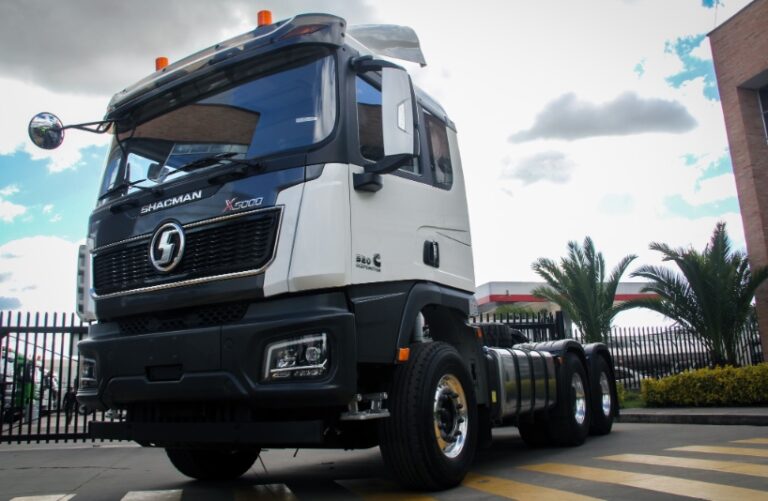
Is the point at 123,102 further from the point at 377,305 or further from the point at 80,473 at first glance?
the point at 80,473

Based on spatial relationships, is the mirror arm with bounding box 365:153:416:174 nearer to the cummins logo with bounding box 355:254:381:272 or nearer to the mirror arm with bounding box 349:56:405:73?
the cummins logo with bounding box 355:254:381:272

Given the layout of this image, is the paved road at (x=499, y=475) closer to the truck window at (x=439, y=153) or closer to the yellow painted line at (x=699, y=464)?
the yellow painted line at (x=699, y=464)

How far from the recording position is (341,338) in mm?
4105

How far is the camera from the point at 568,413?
7719 mm

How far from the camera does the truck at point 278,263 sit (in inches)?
166

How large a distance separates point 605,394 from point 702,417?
332cm

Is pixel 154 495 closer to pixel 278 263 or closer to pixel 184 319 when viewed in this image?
pixel 184 319

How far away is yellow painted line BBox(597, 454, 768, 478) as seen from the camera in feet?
16.9

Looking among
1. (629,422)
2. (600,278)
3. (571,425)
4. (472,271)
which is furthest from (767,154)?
(472,271)

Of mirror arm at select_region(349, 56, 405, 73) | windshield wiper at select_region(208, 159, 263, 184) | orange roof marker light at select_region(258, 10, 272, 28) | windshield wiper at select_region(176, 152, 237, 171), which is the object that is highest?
orange roof marker light at select_region(258, 10, 272, 28)

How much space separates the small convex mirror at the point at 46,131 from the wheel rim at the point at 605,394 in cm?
677

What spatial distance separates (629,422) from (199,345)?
10.3 metres

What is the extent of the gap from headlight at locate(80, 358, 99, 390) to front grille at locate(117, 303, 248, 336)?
1.23 feet

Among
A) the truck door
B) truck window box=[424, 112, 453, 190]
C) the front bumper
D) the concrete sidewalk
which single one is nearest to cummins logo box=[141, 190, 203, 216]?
the front bumper
